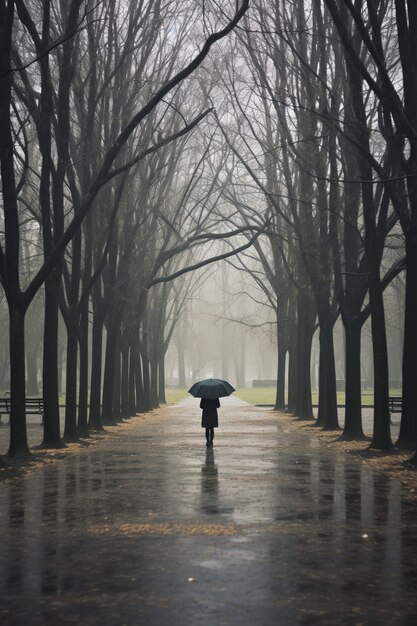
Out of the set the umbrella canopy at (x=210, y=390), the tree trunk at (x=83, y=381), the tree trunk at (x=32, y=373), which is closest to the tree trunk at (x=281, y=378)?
the tree trunk at (x=83, y=381)

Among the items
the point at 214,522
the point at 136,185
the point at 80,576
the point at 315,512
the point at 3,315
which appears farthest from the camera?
the point at 3,315

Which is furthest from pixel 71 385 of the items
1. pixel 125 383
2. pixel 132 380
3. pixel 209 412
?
pixel 132 380

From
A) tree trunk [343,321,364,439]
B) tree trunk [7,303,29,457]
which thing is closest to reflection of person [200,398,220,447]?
tree trunk [343,321,364,439]

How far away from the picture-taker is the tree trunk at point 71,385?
939 inches

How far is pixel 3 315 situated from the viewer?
6519cm

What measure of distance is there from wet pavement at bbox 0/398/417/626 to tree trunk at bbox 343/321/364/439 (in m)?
6.98

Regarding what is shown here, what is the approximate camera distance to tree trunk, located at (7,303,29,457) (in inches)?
723

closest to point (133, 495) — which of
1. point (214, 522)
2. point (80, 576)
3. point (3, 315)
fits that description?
point (214, 522)

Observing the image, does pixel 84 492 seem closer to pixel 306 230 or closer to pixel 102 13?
pixel 102 13

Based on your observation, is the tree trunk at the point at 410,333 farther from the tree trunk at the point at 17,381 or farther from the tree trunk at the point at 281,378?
the tree trunk at the point at 281,378

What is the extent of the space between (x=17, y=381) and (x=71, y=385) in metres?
5.67

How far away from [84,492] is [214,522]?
343cm

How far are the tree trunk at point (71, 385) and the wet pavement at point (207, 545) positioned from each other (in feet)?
21.0

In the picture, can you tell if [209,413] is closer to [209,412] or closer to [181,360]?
[209,412]
